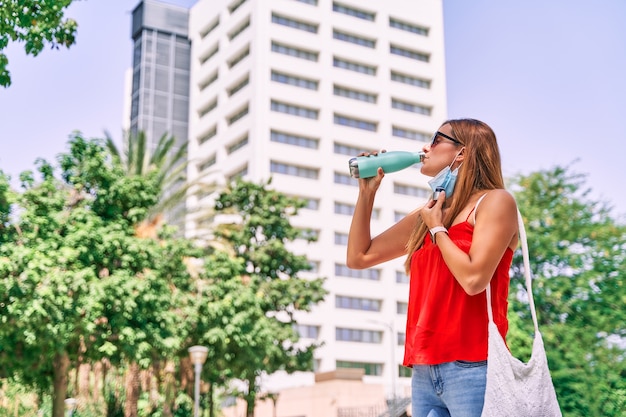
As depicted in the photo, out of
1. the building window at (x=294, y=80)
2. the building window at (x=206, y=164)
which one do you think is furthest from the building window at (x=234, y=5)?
the building window at (x=206, y=164)

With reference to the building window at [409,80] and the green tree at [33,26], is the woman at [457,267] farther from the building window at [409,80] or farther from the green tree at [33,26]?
the building window at [409,80]

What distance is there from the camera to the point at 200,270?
29.6m

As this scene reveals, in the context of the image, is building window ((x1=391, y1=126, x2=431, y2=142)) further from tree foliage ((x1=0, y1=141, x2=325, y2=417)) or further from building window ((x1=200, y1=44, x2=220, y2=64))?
tree foliage ((x1=0, y1=141, x2=325, y2=417))

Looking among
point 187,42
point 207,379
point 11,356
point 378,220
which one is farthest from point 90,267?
point 187,42

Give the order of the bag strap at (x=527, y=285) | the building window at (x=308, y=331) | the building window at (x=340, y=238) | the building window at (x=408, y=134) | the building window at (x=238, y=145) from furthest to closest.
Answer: the building window at (x=408, y=134)
the building window at (x=238, y=145)
the building window at (x=340, y=238)
the building window at (x=308, y=331)
the bag strap at (x=527, y=285)

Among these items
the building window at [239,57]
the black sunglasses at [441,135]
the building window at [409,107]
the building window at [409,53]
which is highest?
the building window at [409,53]

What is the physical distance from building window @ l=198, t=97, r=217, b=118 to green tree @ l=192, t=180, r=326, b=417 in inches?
1550

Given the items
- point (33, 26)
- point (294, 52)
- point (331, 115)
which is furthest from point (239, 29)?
point (33, 26)

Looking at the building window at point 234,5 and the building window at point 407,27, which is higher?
the building window at point 234,5

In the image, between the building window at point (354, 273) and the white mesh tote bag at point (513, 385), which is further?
the building window at point (354, 273)

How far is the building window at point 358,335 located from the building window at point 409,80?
908 inches

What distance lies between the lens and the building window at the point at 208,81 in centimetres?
7144

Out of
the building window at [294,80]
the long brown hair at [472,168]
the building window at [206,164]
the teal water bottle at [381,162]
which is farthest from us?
the building window at [206,164]

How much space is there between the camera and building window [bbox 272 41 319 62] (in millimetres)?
65188
